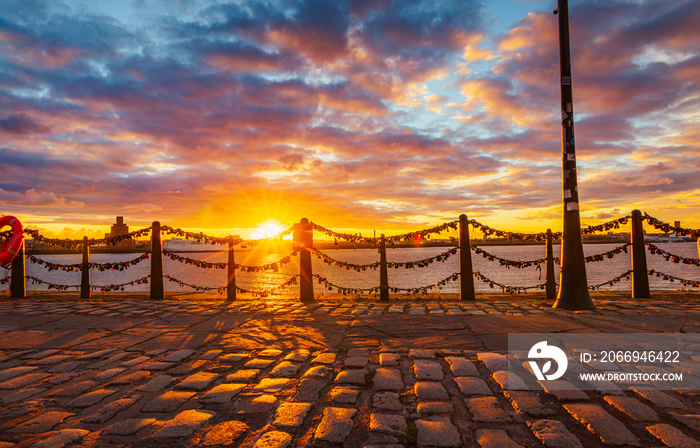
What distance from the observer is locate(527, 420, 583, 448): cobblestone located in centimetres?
243

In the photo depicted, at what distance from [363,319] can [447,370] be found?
2.91 metres

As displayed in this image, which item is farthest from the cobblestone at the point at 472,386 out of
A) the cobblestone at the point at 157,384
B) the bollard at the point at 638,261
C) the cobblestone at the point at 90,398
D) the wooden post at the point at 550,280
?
the bollard at the point at 638,261

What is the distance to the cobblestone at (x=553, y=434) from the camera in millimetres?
2432

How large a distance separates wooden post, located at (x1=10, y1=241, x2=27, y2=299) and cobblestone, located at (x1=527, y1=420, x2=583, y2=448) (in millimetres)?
13010

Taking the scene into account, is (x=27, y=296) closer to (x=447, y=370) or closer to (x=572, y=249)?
(x=447, y=370)

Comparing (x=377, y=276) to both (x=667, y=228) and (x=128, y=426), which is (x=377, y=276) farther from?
(x=128, y=426)

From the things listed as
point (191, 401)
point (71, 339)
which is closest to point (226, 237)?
point (71, 339)

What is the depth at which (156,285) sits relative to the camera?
31.9ft

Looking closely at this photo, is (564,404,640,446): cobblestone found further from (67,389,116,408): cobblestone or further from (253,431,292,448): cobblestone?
(67,389,116,408): cobblestone

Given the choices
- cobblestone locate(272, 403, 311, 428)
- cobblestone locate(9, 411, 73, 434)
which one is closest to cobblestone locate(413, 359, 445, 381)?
cobblestone locate(272, 403, 311, 428)

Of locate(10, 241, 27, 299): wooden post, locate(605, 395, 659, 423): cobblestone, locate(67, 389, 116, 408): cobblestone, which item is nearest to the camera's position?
locate(605, 395, 659, 423): cobblestone

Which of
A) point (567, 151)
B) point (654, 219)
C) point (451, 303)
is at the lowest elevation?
point (451, 303)

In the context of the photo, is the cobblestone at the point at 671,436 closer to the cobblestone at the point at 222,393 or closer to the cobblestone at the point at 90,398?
the cobblestone at the point at 222,393

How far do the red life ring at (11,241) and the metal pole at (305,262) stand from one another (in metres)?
8.03
